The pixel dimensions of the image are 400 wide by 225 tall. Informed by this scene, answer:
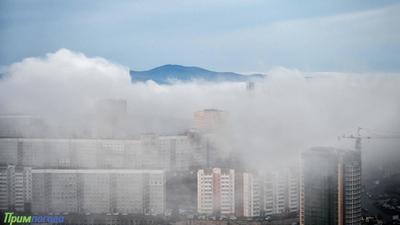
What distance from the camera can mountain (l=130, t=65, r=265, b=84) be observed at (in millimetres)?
3354

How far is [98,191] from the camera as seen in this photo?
134 inches

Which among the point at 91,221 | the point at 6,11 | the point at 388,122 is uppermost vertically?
the point at 6,11

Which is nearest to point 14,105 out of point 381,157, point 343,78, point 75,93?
point 75,93

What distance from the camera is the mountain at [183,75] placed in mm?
3354

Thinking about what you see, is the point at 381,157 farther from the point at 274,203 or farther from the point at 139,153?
→ the point at 139,153

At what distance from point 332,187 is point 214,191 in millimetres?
668

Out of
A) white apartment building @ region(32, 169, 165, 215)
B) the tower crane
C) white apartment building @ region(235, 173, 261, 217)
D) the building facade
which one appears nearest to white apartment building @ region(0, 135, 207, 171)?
white apartment building @ region(32, 169, 165, 215)

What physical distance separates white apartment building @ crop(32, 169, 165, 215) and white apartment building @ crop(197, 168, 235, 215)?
0.23 m

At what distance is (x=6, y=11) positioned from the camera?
345 centimetres

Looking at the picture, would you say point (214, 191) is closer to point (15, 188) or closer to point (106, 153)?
point (106, 153)

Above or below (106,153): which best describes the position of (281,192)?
below

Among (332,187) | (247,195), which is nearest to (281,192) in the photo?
(247,195)

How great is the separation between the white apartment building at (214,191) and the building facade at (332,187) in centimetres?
44

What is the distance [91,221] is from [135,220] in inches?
10.2
